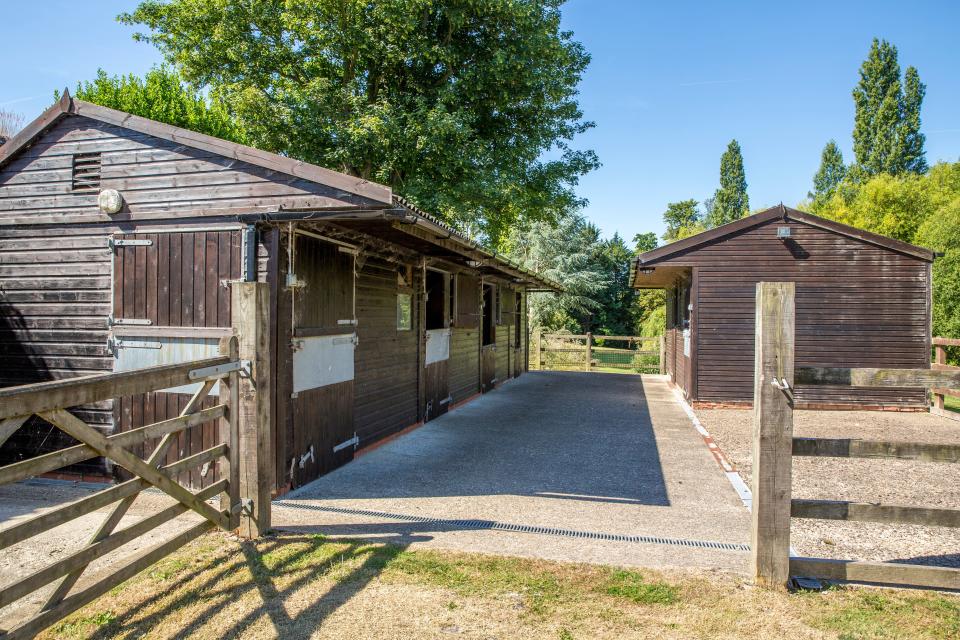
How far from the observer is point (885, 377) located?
11.1ft

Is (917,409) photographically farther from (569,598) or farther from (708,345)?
(569,598)

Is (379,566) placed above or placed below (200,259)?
below

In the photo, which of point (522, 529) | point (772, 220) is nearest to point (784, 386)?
point (522, 529)

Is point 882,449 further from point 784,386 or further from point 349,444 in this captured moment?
point 349,444

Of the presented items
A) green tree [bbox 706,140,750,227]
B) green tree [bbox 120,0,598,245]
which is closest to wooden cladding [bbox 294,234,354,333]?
green tree [bbox 120,0,598,245]

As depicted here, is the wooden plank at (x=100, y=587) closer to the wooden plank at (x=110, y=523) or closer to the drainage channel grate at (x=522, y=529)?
the wooden plank at (x=110, y=523)

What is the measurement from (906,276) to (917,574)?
9349mm

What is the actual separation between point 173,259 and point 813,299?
410 inches

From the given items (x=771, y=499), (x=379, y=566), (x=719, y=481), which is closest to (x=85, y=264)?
(x=379, y=566)

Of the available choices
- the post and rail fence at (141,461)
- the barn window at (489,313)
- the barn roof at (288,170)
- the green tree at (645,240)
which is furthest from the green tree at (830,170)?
the post and rail fence at (141,461)

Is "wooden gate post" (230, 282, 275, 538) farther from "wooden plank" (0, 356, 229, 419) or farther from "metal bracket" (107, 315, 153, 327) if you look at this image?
"metal bracket" (107, 315, 153, 327)

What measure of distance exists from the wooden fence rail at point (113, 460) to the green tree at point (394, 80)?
34.1 ft

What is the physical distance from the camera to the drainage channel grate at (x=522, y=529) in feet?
13.5

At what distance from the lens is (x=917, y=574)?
3184mm
